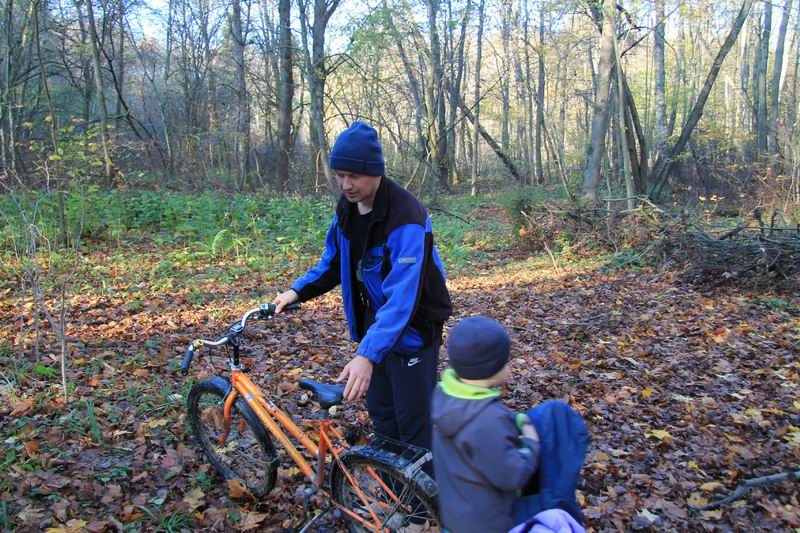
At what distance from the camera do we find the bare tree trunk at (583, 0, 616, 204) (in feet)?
41.2

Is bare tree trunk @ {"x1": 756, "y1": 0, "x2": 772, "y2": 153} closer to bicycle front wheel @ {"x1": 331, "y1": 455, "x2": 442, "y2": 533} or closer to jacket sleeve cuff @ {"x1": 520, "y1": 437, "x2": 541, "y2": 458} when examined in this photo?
bicycle front wheel @ {"x1": 331, "y1": 455, "x2": 442, "y2": 533}

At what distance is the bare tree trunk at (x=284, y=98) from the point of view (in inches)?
722

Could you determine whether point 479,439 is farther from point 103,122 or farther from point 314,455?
point 103,122

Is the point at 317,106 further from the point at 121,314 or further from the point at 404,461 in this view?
the point at 404,461

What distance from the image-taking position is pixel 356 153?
2.45 metres

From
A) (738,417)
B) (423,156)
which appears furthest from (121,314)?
(423,156)

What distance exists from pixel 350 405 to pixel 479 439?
3.24 m

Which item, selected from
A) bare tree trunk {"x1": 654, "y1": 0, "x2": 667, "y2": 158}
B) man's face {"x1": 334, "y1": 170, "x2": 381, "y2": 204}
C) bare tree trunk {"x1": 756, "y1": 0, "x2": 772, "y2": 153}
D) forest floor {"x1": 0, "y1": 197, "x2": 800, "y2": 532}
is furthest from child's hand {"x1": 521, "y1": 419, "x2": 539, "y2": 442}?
bare tree trunk {"x1": 756, "y1": 0, "x2": 772, "y2": 153}

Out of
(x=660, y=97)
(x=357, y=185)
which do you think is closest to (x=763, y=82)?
(x=660, y=97)

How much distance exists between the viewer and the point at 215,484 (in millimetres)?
3641

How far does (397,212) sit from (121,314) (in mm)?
5561

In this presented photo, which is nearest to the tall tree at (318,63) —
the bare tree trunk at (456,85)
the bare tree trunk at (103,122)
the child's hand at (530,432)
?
the bare tree trunk at (456,85)

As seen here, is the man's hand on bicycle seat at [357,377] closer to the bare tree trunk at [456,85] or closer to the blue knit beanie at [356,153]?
the blue knit beanie at [356,153]

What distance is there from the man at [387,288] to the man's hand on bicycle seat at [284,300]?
38cm
